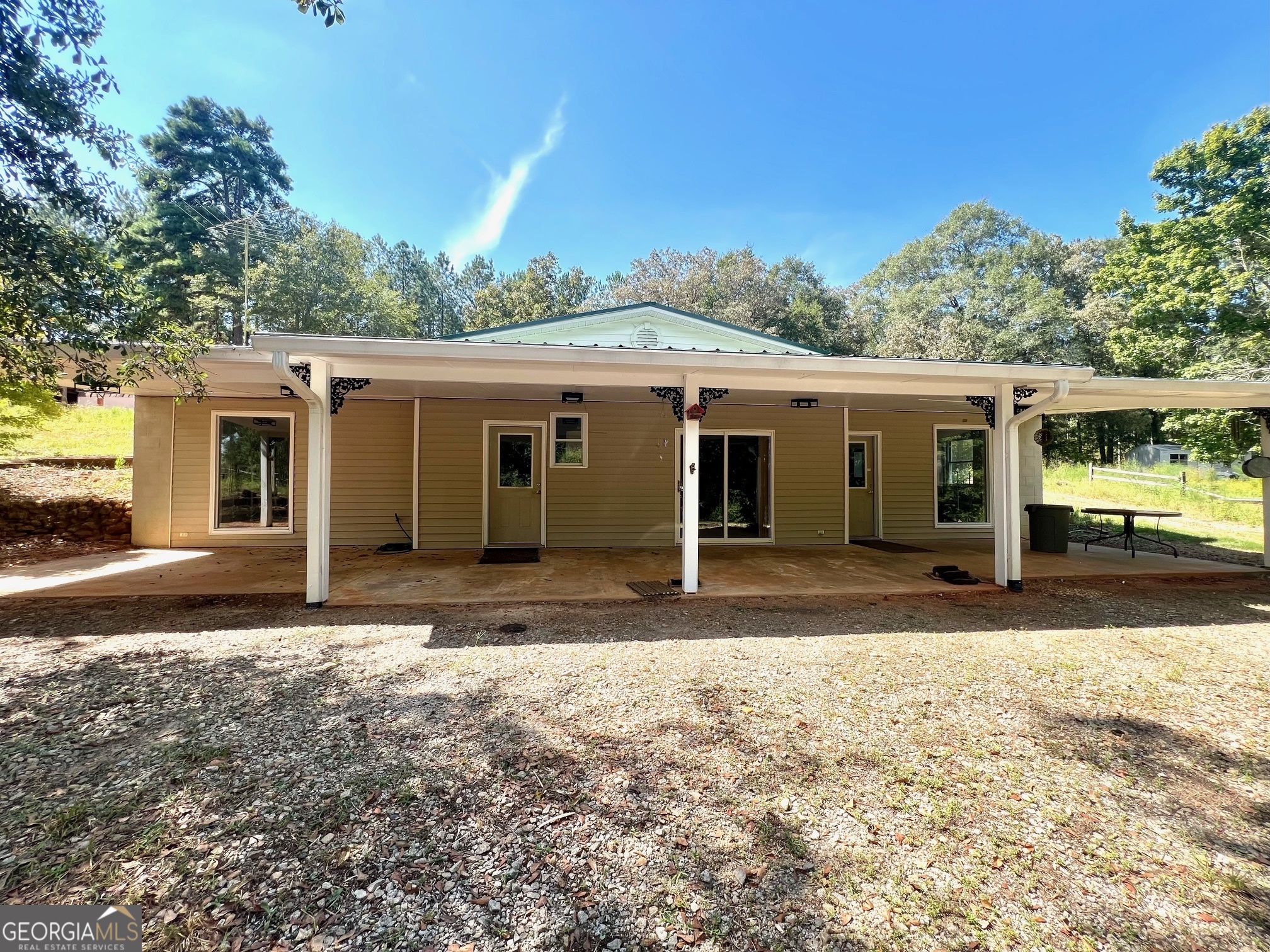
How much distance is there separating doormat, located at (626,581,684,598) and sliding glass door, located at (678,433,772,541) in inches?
106

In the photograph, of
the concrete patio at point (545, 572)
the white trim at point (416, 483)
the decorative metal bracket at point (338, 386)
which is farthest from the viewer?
the white trim at point (416, 483)

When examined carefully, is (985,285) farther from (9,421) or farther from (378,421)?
(9,421)

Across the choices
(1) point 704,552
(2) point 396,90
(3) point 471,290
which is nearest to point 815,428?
(1) point 704,552

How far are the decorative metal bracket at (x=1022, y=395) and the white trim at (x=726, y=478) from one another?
11.6 feet

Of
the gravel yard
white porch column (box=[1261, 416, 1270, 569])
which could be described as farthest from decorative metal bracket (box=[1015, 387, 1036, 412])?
white porch column (box=[1261, 416, 1270, 569])

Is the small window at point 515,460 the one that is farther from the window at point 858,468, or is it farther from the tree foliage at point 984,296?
the tree foliage at point 984,296

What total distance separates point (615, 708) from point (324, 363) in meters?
4.16

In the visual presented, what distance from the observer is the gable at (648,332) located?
9.71 metres

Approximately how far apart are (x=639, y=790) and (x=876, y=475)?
27.9 feet

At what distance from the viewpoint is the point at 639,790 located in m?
2.15

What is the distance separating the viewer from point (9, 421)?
7.35m

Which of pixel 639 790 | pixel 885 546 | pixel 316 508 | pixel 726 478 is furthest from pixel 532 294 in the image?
pixel 639 790

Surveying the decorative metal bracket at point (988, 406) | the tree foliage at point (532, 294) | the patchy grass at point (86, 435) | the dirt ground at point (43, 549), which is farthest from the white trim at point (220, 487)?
the tree foliage at point (532, 294)

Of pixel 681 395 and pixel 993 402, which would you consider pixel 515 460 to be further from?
pixel 993 402
